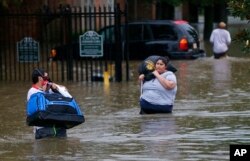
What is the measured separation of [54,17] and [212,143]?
12921mm

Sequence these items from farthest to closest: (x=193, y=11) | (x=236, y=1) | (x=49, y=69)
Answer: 1. (x=193, y=11)
2. (x=49, y=69)
3. (x=236, y=1)

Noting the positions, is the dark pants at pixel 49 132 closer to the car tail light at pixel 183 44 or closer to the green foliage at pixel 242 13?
the green foliage at pixel 242 13

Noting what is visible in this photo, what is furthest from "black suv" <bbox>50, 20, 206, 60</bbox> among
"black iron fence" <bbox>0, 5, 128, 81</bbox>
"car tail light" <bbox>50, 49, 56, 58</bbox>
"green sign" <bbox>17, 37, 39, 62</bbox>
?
"green sign" <bbox>17, 37, 39, 62</bbox>

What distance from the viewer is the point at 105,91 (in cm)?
1953

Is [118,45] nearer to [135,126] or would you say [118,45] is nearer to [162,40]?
[162,40]

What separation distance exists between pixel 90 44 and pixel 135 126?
906cm

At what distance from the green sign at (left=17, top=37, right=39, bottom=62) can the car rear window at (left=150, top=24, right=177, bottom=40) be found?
734 cm

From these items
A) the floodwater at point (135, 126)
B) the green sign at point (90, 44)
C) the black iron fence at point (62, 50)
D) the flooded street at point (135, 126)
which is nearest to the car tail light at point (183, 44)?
the black iron fence at point (62, 50)

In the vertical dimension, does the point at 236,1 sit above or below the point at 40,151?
above

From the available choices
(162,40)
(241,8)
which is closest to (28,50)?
(162,40)

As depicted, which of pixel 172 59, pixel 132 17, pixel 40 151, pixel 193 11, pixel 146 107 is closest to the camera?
pixel 40 151

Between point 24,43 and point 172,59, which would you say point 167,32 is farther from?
point 24,43

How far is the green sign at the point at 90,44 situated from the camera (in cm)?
2167

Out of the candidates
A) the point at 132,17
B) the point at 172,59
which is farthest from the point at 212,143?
the point at 132,17
